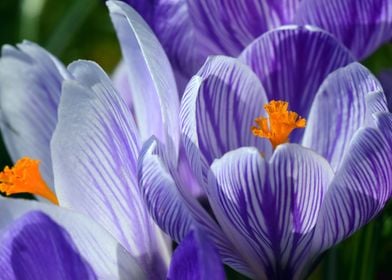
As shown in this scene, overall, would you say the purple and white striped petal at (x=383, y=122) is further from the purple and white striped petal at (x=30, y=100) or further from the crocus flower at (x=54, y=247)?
the purple and white striped petal at (x=30, y=100)

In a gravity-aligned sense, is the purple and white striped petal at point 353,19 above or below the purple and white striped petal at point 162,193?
above

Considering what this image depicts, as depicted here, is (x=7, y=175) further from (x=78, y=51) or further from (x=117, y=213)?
(x=78, y=51)

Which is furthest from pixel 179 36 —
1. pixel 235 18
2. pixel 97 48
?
pixel 97 48

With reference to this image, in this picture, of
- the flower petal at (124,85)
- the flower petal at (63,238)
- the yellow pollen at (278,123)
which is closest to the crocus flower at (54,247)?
the flower petal at (63,238)

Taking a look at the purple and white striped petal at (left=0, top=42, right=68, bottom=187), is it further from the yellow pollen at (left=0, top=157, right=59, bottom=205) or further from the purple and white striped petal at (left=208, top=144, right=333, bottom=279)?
the purple and white striped petal at (left=208, top=144, right=333, bottom=279)

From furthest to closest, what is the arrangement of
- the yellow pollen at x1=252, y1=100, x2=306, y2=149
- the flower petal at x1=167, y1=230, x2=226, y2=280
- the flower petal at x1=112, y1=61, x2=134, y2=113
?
the flower petal at x1=112, y1=61, x2=134, y2=113
the yellow pollen at x1=252, y1=100, x2=306, y2=149
the flower petal at x1=167, y1=230, x2=226, y2=280

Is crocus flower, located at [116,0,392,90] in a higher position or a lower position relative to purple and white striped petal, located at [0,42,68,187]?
higher

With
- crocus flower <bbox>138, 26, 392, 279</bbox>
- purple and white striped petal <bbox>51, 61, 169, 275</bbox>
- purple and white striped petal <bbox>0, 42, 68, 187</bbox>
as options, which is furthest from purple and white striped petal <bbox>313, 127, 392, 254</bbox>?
purple and white striped petal <bbox>0, 42, 68, 187</bbox>

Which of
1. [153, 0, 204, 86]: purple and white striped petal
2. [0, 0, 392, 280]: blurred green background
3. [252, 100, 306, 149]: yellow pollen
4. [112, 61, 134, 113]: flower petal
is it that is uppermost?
[153, 0, 204, 86]: purple and white striped petal

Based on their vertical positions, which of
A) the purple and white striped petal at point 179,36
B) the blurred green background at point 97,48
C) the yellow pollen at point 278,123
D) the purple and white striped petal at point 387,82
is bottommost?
the blurred green background at point 97,48
